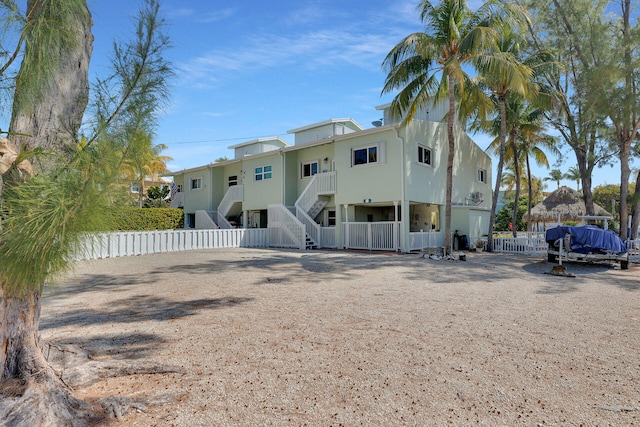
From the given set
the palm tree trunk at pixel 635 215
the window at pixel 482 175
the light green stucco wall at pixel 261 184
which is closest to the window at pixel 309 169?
the light green stucco wall at pixel 261 184

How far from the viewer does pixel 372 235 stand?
60.1 ft

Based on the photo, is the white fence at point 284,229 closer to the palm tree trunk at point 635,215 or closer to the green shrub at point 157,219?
the green shrub at point 157,219

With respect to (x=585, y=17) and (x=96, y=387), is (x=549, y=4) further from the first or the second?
(x=96, y=387)

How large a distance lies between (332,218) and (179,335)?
17.2 m

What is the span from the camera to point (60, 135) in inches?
102

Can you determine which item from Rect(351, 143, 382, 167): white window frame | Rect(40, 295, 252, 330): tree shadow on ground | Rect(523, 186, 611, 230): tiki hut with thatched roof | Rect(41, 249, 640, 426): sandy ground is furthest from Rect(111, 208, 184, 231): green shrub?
Rect(523, 186, 611, 230): tiki hut with thatched roof

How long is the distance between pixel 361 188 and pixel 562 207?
82.5 feet

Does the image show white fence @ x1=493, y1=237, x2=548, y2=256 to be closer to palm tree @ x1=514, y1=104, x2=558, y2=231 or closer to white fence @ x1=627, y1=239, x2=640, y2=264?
white fence @ x1=627, y1=239, x2=640, y2=264

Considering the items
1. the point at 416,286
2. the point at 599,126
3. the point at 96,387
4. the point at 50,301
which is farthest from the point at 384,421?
the point at 599,126

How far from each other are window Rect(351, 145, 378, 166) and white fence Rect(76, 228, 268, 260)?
6.83 meters

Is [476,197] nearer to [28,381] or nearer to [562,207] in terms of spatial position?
[562,207]

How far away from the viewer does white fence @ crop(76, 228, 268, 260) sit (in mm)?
15852

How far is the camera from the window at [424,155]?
1900 cm

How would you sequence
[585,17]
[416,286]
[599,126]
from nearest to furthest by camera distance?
[416,286] < [599,126] < [585,17]
